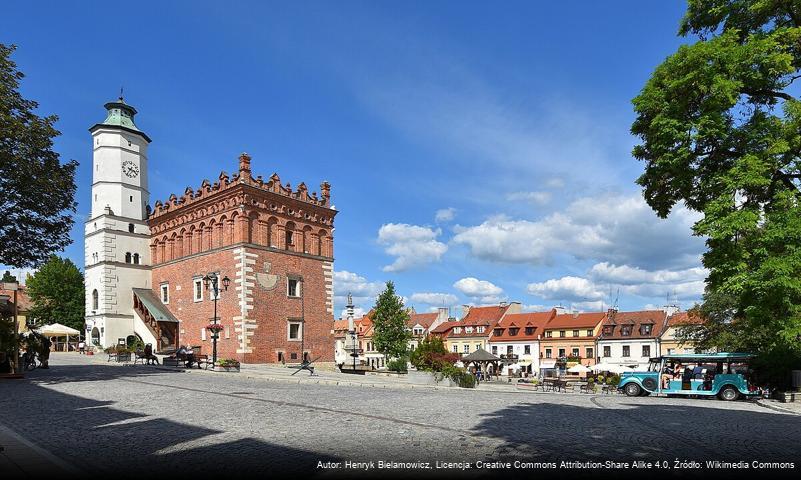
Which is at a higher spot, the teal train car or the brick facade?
the brick facade

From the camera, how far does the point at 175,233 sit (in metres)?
46.5

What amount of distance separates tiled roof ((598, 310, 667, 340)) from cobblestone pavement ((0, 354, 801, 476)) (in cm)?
4895

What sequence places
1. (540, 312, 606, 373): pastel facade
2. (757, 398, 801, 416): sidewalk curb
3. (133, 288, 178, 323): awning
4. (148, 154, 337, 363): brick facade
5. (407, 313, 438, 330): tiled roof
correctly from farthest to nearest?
1. (407, 313, 438, 330): tiled roof
2. (540, 312, 606, 373): pastel facade
3. (133, 288, 178, 323): awning
4. (148, 154, 337, 363): brick facade
5. (757, 398, 801, 416): sidewalk curb

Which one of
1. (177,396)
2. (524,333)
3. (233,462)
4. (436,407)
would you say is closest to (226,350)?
(177,396)

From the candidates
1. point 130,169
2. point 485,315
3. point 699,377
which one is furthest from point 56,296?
point 699,377

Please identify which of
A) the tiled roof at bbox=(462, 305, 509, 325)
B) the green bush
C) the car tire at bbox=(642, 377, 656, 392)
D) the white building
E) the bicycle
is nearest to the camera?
the car tire at bbox=(642, 377, 656, 392)

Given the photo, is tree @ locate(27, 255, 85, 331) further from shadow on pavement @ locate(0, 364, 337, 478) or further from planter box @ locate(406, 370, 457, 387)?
shadow on pavement @ locate(0, 364, 337, 478)

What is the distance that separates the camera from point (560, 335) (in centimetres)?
6750

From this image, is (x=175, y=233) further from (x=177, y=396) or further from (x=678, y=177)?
(x=678, y=177)

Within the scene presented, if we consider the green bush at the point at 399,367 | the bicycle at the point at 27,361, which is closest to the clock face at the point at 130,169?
the bicycle at the point at 27,361

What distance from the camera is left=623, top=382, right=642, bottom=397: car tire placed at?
77.4 ft

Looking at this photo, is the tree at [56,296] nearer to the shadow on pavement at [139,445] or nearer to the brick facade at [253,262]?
the brick facade at [253,262]

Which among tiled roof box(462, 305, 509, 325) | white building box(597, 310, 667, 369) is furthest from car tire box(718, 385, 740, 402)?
tiled roof box(462, 305, 509, 325)

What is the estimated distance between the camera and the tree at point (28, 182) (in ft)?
72.6
